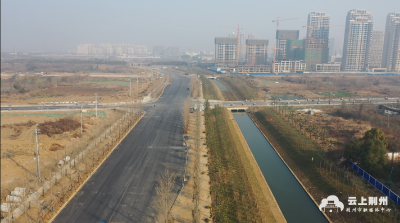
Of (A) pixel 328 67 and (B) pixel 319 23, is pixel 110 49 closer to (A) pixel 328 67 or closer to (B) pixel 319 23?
(B) pixel 319 23

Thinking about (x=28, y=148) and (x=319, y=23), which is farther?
(x=319, y=23)

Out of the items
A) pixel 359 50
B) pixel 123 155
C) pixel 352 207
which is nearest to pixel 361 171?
pixel 352 207

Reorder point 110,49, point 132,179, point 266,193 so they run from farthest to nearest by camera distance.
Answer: point 110,49 → point 132,179 → point 266,193

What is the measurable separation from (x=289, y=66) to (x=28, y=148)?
61081 millimetres

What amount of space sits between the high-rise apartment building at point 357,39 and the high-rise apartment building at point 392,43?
466cm

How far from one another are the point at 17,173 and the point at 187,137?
793 centimetres

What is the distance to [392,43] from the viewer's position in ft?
186

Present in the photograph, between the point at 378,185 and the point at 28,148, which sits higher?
the point at 28,148

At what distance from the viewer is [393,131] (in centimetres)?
1533

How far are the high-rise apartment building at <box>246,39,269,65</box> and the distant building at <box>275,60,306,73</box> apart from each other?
579 inches

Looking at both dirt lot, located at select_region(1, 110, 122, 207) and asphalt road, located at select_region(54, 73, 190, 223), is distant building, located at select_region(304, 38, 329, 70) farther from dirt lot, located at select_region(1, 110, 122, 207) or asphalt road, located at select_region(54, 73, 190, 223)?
dirt lot, located at select_region(1, 110, 122, 207)

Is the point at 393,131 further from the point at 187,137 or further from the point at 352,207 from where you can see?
the point at 187,137

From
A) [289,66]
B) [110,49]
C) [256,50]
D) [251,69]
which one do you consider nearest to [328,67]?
[289,66]

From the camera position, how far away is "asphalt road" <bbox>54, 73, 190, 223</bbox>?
8.22 m
